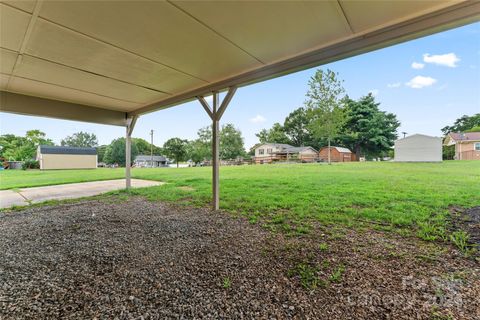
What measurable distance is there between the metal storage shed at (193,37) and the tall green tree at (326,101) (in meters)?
12.8

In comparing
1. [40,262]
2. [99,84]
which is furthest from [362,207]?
[99,84]

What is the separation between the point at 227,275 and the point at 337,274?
0.91 metres

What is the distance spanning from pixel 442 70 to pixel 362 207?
6.44 metres

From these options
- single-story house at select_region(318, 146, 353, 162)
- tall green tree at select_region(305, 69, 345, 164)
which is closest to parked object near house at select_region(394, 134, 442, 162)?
tall green tree at select_region(305, 69, 345, 164)

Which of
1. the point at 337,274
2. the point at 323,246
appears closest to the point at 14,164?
Answer: the point at 323,246

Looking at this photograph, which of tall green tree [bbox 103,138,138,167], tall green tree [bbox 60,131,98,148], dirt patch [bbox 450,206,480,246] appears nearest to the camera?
dirt patch [bbox 450,206,480,246]

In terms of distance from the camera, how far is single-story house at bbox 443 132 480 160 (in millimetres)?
10219

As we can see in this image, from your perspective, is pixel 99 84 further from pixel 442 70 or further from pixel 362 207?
pixel 442 70

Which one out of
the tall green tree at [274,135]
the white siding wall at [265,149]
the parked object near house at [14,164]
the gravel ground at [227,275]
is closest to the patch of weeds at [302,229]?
the gravel ground at [227,275]

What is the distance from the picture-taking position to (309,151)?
2256cm

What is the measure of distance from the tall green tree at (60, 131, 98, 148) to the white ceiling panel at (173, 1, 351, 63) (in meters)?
37.3

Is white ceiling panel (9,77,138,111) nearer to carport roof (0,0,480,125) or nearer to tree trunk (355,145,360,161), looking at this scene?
carport roof (0,0,480,125)

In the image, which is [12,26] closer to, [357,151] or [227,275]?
[227,275]

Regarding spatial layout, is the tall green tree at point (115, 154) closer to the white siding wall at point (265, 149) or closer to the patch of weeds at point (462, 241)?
the white siding wall at point (265, 149)
